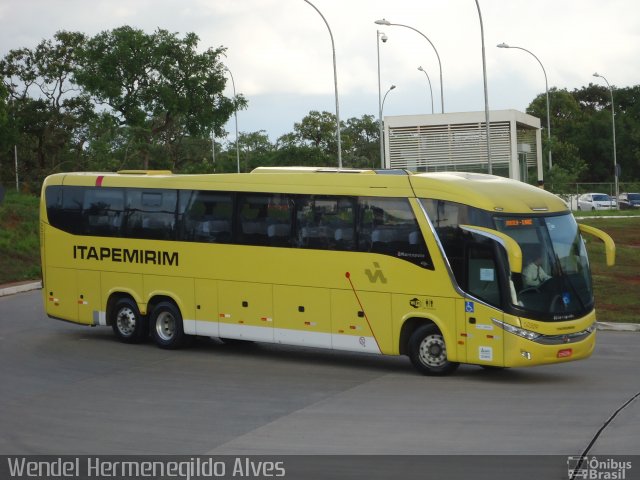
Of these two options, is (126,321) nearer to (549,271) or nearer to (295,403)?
(295,403)

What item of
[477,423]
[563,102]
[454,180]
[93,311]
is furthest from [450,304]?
[563,102]

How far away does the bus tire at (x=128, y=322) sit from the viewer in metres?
20.3

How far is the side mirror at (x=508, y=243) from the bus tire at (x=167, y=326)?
6.20m

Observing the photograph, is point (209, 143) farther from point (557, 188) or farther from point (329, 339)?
point (329, 339)

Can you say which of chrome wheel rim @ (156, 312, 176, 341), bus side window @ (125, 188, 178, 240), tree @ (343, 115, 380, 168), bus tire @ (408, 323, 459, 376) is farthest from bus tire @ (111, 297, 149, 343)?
tree @ (343, 115, 380, 168)

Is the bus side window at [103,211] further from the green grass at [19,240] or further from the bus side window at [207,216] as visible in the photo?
the green grass at [19,240]

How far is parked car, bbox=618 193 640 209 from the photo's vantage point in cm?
7456

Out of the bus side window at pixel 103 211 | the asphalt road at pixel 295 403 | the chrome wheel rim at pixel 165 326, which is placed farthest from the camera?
the bus side window at pixel 103 211

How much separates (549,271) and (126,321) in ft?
28.5

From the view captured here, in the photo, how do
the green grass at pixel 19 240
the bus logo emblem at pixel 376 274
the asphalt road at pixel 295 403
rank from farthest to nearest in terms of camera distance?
the green grass at pixel 19 240
the bus logo emblem at pixel 376 274
the asphalt road at pixel 295 403

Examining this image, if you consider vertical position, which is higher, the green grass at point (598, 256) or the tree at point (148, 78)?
the tree at point (148, 78)

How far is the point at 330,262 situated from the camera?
17.4 meters

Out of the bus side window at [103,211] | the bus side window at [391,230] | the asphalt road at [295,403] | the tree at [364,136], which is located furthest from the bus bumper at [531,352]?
the tree at [364,136]

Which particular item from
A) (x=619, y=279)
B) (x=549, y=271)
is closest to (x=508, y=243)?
(x=549, y=271)
